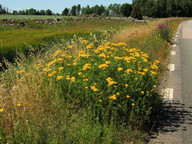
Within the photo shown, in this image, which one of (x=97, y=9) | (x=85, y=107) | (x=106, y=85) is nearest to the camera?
(x=106, y=85)

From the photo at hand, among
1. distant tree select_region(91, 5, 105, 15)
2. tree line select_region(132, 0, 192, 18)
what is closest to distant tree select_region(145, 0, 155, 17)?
tree line select_region(132, 0, 192, 18)

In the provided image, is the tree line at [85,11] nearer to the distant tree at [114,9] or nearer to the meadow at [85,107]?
the distant tree at [114,9]

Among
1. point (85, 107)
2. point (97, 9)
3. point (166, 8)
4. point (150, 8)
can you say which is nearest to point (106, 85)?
point (85, 107)

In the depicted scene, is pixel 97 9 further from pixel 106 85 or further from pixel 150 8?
pixel 106 85

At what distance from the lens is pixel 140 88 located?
3932 millimetres

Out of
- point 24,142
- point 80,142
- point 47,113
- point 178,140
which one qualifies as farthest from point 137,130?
point 24,142

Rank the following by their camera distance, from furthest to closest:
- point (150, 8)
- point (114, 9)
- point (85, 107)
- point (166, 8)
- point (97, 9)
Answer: point (114, 9), point (97, 9), point (150, 8), point (166, 8), point (85, 107)

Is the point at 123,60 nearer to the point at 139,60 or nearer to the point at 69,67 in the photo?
the point at 139,60

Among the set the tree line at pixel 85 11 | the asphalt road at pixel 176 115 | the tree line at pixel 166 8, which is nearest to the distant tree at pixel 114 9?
the tree line at pixel 85 11

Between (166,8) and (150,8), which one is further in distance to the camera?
(150,8)

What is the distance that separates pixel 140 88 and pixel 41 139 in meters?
1.81

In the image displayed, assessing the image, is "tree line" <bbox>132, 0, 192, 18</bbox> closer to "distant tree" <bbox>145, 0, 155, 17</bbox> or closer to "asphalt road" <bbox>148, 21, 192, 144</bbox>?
"distant tree" <bbox>145, 0, 155, 17</bbox>

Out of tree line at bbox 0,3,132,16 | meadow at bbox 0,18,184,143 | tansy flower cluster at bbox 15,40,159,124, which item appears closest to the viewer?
meadow at bbox 0,18,184,143

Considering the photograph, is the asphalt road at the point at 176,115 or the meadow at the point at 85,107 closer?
the meadow at the point at 85,107
